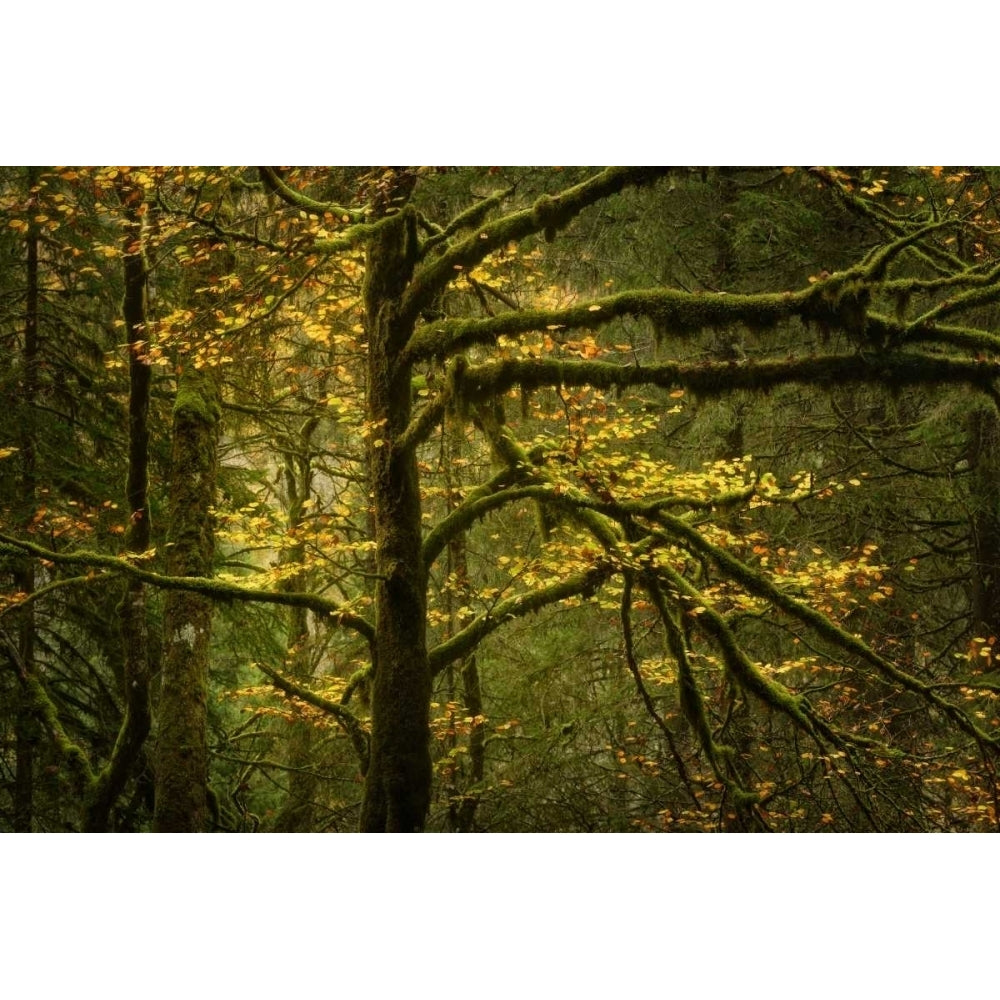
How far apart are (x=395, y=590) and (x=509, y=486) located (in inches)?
28.6

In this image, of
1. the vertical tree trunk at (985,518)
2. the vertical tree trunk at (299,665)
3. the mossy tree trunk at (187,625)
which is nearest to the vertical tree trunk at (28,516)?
the mossy tree trunk at (187,625)

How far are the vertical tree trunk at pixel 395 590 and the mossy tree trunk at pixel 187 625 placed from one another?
0.91 metres

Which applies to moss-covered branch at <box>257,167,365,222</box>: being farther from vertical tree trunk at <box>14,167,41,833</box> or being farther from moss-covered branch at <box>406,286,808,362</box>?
vertical tree trunk at <box>14,167,41,833</box>

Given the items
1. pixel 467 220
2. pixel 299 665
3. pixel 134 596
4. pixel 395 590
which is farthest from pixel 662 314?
pixel 299 665

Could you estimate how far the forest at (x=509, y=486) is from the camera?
4.12 meters

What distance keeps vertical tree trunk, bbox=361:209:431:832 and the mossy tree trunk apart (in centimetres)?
91

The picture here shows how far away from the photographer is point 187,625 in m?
4.84

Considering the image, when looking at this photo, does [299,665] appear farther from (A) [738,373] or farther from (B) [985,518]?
(B) [985,518]

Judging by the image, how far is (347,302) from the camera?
535 cm

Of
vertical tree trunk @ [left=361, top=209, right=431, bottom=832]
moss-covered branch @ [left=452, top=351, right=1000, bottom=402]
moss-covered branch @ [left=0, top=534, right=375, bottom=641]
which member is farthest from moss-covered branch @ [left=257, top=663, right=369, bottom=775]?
moss-covered branch @ [left=452, top=351, right=1000, bottom=402]
